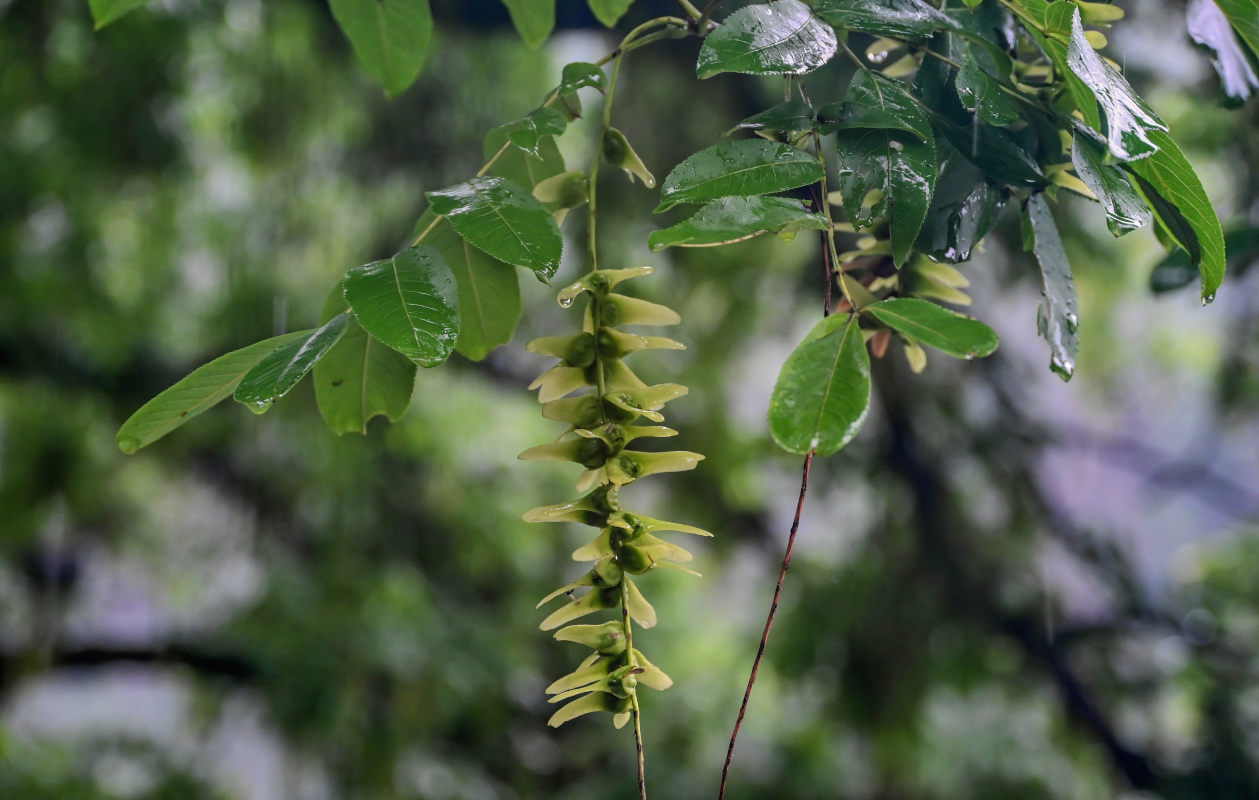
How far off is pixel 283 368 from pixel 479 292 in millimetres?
127

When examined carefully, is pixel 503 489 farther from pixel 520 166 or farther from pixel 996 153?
pixel 996 153

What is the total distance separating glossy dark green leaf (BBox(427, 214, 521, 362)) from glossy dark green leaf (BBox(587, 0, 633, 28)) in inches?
6.0

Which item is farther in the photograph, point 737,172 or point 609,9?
point 609,9

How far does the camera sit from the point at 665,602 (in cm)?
240

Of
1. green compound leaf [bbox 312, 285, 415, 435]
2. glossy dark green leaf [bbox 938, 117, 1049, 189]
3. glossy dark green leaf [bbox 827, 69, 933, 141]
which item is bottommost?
green compound leaf [bbox 312, 285, 415, 435]

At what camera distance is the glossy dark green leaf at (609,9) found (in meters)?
0.46

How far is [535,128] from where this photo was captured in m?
0.33

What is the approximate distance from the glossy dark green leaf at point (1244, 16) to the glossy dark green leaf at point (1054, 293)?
134 mm

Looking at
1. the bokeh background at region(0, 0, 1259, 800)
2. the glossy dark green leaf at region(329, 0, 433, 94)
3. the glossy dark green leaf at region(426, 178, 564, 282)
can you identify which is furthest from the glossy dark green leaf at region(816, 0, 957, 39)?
the bokeh background at region(0, 0, 1259, 800)

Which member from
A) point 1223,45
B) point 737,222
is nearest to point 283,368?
point 737,222

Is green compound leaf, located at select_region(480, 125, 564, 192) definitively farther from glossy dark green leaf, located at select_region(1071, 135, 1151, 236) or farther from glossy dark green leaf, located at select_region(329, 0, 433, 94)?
glossy dark green leaf, located at select_region(1071, 135, 1151, 236)

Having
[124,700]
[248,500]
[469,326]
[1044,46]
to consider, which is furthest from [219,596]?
[1044,46]

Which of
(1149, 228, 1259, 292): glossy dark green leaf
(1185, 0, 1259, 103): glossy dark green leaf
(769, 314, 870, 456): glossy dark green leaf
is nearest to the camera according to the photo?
(769, 314, 870, 456): glossy dark green leaf

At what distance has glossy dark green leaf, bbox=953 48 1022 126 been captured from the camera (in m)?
0.28
